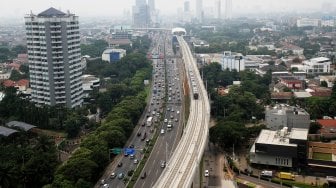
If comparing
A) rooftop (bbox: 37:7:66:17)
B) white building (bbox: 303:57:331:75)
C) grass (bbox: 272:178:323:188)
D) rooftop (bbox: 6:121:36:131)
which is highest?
rooftop (bbox: 37:7:66:17)

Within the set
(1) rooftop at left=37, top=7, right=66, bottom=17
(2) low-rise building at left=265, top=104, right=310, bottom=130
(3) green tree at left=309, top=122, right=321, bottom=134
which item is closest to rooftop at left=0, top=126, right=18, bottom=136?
(1) rooftop at left=37, top=7, right=66, bottom=17

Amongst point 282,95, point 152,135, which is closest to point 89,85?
point 152,135

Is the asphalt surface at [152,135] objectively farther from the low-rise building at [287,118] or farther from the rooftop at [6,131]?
the rooftop at [6,131]

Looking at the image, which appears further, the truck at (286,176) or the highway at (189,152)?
the truck at (286,176)

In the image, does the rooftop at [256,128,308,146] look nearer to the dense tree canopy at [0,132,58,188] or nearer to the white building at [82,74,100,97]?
the dense tree canopy at [0,132,58,188]

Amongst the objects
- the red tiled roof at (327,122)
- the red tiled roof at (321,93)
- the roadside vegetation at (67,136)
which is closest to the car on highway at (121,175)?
the roadside vegetation at (67,136)

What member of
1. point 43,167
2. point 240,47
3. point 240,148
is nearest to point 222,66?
point 240,47

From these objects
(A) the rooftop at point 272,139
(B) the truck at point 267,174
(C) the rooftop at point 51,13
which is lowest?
(B) the truck at point 267,174
